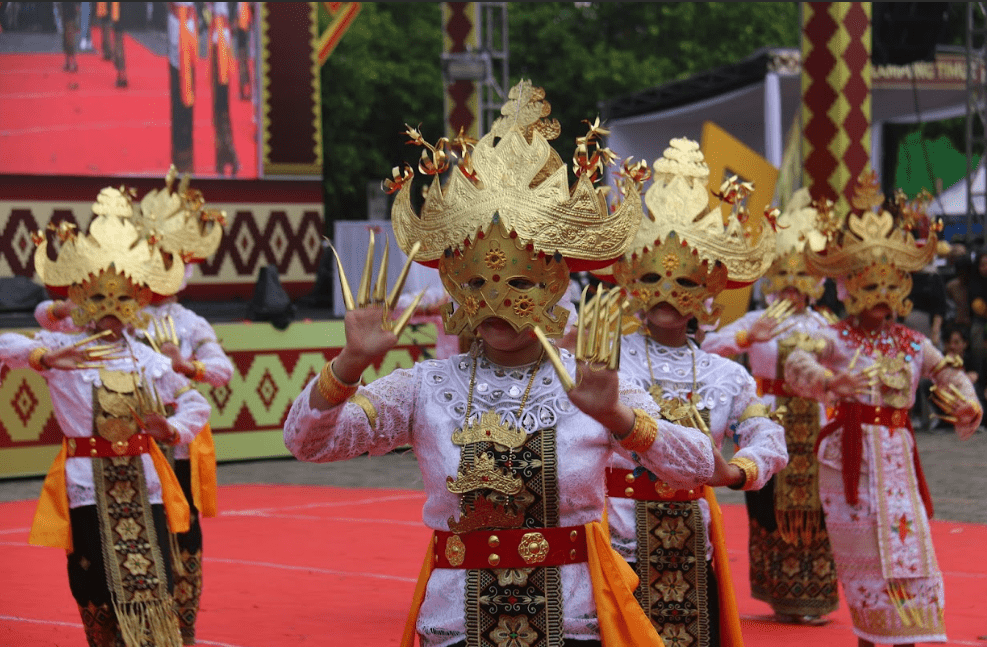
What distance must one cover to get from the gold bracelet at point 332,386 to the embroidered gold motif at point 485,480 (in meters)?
0.43

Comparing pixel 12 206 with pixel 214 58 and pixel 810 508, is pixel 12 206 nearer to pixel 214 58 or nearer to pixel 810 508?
pixel 214 58

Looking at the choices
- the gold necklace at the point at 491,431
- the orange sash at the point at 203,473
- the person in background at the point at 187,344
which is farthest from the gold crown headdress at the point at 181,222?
the gold necklace at the point at 491,431

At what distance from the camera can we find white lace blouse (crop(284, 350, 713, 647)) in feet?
12.0

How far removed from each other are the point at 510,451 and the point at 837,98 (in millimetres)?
11537

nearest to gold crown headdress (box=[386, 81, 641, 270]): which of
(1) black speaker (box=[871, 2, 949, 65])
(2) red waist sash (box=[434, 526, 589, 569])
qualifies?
(2) red waist sash (box=[434, 526, 589, 569])

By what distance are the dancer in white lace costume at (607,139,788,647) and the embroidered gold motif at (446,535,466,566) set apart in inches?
45.7

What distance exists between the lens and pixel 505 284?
3762 mm

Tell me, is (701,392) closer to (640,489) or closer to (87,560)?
(640,489)

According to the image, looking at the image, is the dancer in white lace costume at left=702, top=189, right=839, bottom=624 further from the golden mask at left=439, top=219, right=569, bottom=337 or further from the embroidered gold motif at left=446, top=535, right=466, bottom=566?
the embroidered gold motif at left=446, top=535, right=466, bottom=566

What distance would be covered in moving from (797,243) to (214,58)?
1194cm

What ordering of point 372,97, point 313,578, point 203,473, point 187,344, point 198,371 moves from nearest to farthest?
1. point 198,371
2. point 203,473
3. point 187,344
4. point 313,578
5. point 372,97

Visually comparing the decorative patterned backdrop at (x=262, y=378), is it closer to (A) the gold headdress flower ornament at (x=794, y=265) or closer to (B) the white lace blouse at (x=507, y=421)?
(A) the gold headdress flower ornament at (x=794, y=265)

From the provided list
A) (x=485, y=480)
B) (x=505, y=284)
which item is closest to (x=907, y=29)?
(x=505, y=284)

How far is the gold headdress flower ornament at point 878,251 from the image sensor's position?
22.7ft
